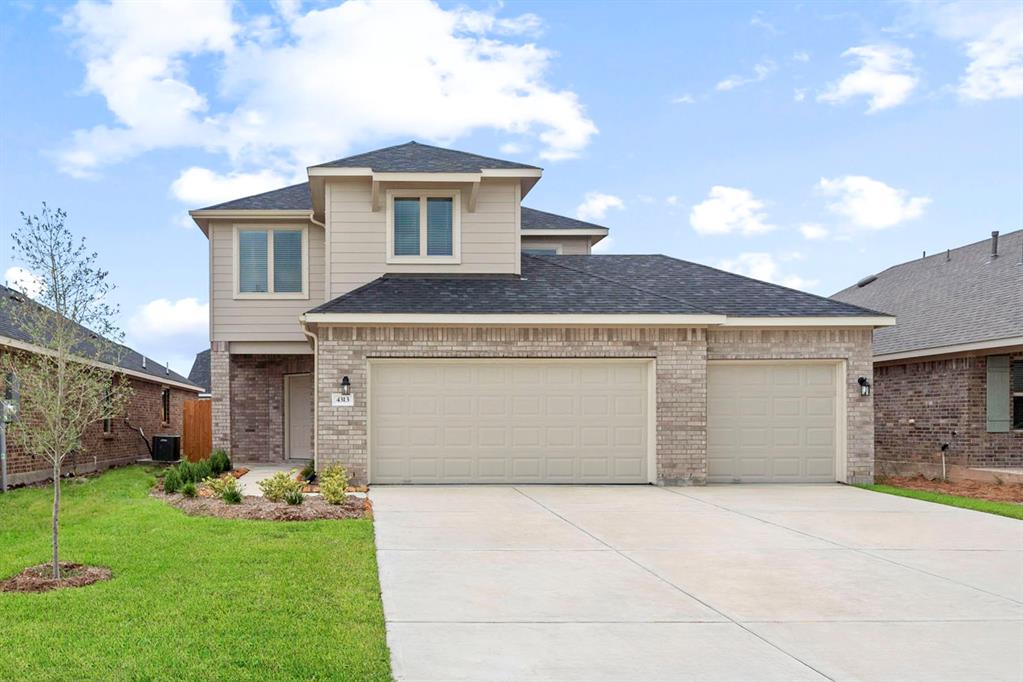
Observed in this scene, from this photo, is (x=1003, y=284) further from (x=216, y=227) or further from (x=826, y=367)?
(x=216, y=227)

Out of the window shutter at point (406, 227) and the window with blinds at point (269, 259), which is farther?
the window with blinds at point (269, 259)

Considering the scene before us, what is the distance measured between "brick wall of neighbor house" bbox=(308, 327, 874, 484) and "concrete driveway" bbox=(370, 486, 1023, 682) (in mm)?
3007

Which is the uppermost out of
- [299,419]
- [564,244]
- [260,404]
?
[564,244]

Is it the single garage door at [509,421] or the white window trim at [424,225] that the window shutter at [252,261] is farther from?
the single garage door at [509,421]

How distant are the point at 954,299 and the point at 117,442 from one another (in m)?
21.2

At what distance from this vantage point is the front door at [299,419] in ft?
65.4

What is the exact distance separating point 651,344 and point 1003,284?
9.37m

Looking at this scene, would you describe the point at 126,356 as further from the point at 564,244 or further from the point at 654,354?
the point at 654,354

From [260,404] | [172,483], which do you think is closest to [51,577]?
[172,483]

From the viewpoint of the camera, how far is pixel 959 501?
13562mm

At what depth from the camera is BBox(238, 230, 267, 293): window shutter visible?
18500 mm

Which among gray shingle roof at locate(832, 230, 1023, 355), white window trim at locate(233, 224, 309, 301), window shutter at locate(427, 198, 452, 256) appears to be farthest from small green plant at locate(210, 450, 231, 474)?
gray shingle roof at locate(832, 230, 1023, 355)

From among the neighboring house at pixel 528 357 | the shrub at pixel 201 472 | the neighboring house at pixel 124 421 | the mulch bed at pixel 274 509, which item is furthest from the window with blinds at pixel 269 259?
the mulch bed at pixel 274 509

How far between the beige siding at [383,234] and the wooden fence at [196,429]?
6425mm
